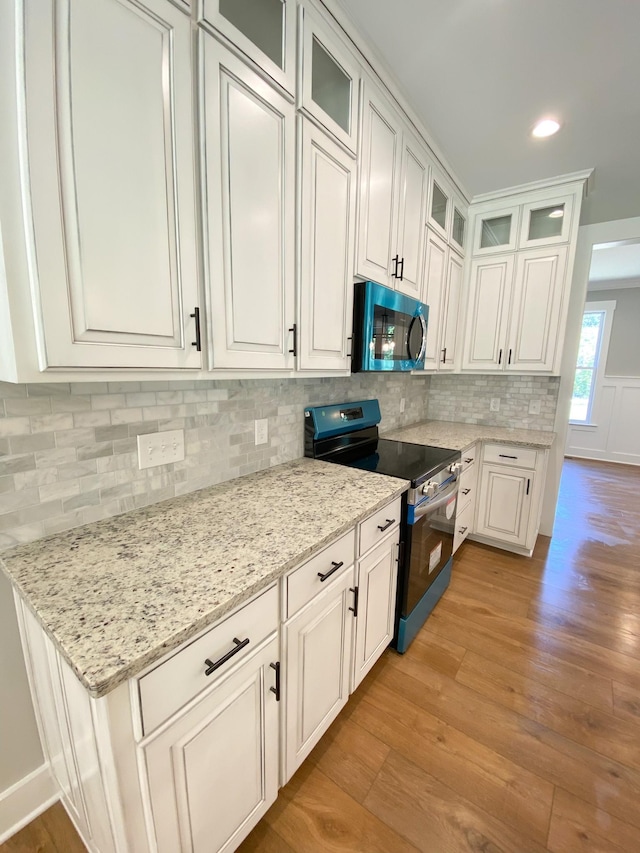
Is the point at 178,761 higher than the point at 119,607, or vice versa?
the point at 119,607

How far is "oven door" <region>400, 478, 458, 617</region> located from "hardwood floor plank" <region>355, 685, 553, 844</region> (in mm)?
423

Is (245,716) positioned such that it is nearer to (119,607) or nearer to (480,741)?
(119,607)

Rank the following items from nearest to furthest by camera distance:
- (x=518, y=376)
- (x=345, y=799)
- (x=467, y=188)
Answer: (x=345, y=799), (x=467, y=188), (x=518, y=376)

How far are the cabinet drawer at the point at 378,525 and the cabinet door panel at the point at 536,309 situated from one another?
1880 mm

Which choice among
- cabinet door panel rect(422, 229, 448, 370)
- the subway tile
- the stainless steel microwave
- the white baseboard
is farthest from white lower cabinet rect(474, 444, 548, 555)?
the white baseboard

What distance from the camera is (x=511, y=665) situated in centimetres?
173

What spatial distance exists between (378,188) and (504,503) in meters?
2.29

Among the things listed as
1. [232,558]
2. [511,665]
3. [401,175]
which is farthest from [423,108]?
[511,665]

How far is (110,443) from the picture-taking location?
1081 mm

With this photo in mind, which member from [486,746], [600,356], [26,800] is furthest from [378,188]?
[600,356]

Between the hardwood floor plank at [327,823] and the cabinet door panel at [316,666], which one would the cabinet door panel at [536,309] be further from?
the hardwood floor plank at [327,823]

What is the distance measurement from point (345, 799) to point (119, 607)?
44.5 inches

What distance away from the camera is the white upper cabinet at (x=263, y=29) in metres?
0.92

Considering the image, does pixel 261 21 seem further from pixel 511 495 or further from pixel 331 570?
pixel 511 495
